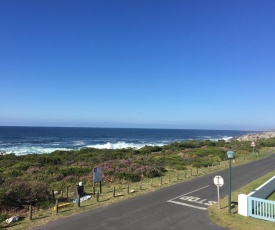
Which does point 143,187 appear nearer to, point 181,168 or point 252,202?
point 252,202

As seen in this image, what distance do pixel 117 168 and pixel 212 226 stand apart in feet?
49.5

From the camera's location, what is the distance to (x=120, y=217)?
12086mm

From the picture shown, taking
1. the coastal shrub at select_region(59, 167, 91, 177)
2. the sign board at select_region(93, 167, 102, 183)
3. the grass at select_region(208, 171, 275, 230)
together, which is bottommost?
Answer: the coastal shrub at select_region(59, 167, 91, 177)

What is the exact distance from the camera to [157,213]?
1277 cm

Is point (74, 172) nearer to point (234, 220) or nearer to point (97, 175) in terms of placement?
point (97, 175)

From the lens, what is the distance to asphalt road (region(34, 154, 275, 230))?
11080mm

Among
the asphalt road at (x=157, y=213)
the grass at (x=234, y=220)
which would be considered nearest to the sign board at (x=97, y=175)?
the asphalt road at (x=157, y=213)

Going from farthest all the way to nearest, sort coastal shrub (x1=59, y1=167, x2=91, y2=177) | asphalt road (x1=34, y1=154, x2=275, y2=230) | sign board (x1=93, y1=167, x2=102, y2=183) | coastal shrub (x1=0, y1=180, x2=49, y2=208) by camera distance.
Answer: coastal shrub (x1=59, y1=167, x2=91, y2=177), sign board (x1=93, y1=167, x2=102, y2=183), coastal shrub (x1=0, y1=180, x2=49, y2=208), asphalt road (x1=34, y1=154, x2=275, y2=230)

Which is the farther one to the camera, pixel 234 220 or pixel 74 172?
pixel 74 172

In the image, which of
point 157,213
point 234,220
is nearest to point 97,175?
point 157,213

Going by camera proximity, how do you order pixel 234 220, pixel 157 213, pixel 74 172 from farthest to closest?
pixel 74 172 < pixel 157 213 < pixel 234 220

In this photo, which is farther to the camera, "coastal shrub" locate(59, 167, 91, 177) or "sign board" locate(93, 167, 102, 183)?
"coastal shrub" locate(59, 167, 91, 177)

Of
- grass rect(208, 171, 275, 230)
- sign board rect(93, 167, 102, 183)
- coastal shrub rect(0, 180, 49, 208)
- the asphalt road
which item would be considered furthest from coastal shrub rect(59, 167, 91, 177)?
grass rect(208, 171, 275, 230)

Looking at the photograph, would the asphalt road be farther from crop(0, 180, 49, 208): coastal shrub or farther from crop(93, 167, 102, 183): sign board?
crop(0, 180, 49, 208): coastal shrub
